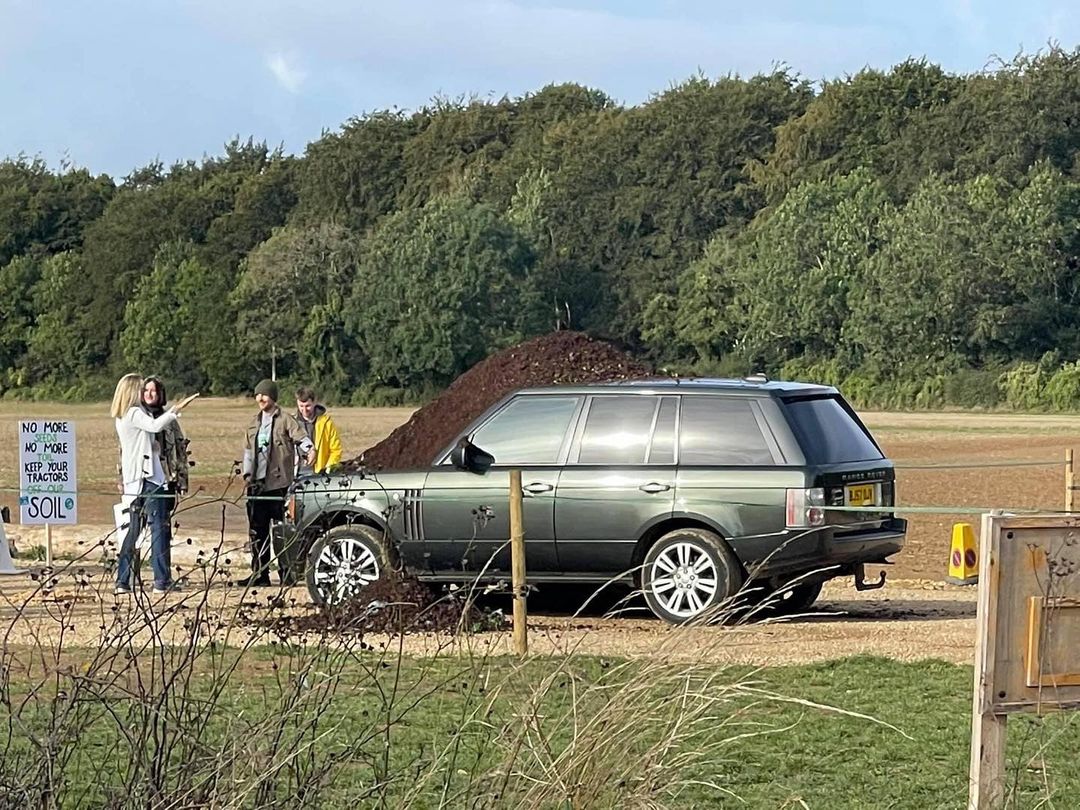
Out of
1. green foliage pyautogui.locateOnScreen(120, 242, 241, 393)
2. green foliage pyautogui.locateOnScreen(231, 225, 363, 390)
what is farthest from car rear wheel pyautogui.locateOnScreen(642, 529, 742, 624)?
green foliage pyautogui.locateOnScreen(120, 242, 241, 393)

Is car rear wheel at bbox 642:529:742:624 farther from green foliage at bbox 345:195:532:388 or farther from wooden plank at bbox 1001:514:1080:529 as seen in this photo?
green foliage at bbox 345:195:532:388

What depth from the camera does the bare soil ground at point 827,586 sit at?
8.79 m

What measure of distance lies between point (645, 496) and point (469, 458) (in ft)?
4.19

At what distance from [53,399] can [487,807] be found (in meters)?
94.1

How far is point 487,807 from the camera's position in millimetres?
5047

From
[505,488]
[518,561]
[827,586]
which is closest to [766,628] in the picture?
[505,488]

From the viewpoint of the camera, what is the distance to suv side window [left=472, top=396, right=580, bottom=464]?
44.6 ft

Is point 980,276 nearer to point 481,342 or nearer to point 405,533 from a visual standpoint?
point 481,342

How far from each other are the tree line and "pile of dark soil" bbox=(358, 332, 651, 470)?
2060 inches

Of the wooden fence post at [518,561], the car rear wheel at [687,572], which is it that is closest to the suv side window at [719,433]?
the car rear wheel at [687,572]

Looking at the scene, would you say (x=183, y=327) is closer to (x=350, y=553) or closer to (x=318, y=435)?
(x=318, y=435)

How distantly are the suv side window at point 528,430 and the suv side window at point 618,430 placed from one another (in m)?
0.17

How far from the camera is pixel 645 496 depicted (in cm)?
1311

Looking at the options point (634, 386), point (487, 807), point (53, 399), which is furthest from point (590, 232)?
point (487, 807)
